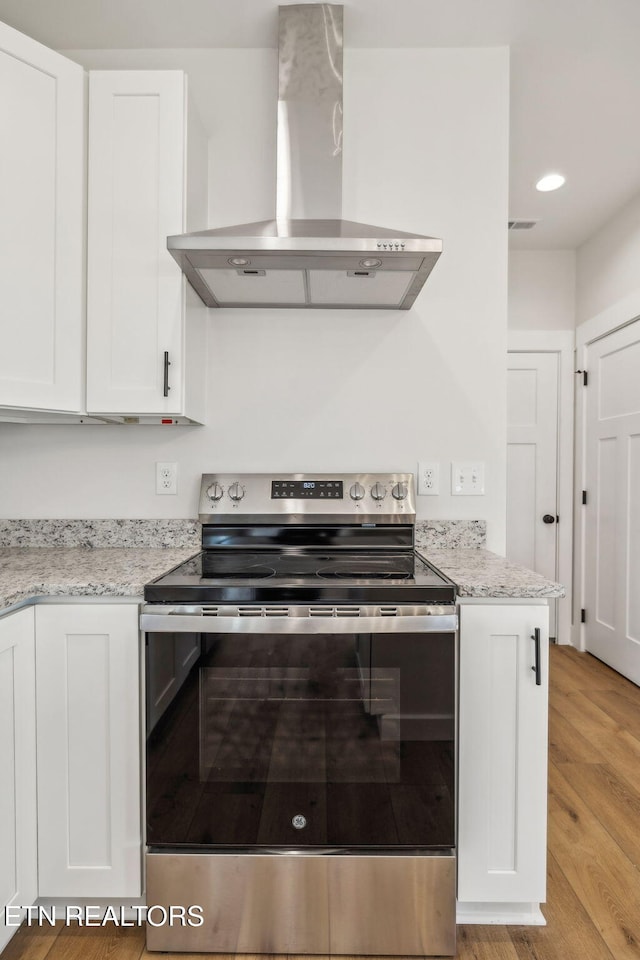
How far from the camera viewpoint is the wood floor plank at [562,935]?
1.35m

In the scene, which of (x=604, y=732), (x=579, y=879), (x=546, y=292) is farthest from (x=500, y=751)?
(x=546, y=292)

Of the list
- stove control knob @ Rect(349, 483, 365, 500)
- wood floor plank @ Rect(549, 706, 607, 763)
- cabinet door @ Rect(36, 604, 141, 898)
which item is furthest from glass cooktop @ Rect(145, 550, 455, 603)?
wood floor plank @ Rect(549, 706, 607, 763)

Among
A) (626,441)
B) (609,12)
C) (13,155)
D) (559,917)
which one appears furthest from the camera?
(626,441)

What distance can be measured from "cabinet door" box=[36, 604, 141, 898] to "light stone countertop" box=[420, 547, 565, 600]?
84cm

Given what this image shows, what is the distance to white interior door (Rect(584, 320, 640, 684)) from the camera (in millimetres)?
3090

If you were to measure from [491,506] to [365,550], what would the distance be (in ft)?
1.70

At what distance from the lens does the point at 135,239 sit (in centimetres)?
170

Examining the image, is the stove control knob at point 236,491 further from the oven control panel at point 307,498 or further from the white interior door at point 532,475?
the white interior door at point 532,475

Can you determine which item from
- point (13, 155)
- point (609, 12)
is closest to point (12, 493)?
point (13, 155)

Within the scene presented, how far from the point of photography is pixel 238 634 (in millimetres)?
1318

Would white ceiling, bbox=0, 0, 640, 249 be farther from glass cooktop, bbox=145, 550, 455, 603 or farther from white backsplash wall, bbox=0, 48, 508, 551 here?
glass cooktop, bbox=145, 550, 455, 603

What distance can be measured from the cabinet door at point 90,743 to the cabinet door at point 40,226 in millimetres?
696

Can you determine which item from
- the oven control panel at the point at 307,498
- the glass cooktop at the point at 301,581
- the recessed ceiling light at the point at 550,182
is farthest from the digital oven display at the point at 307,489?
the recessed ceiling light at the point at 550,182

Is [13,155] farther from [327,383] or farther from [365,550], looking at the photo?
[365,550]
